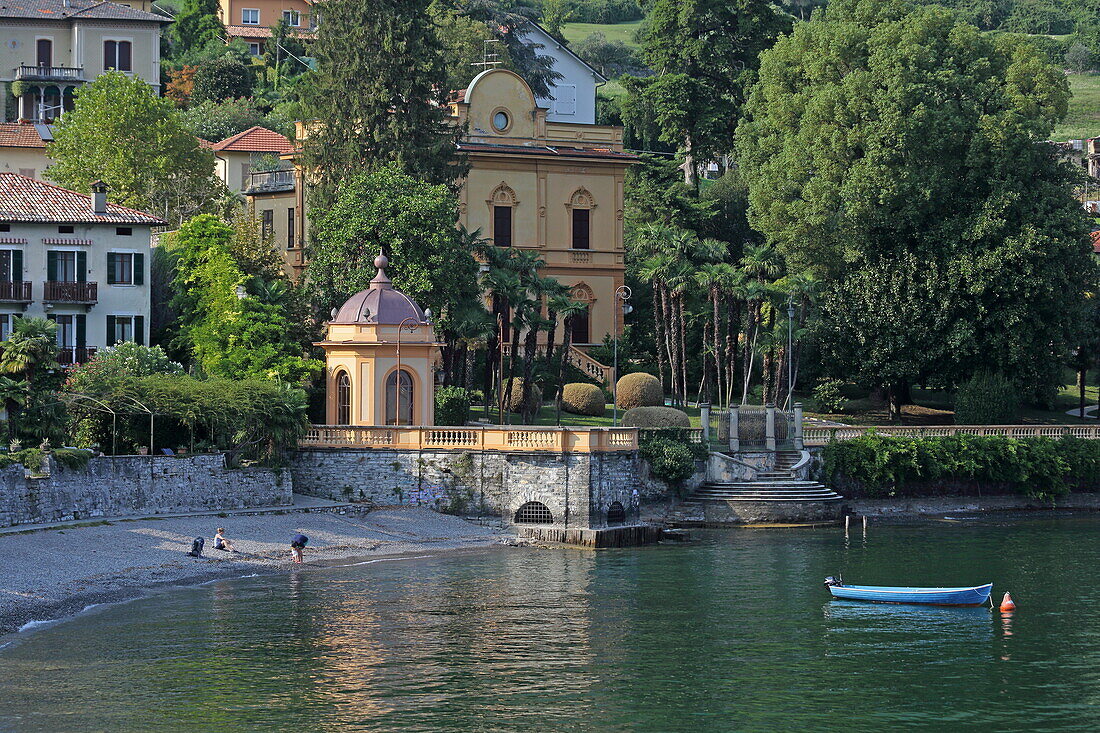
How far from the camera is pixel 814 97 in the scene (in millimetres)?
71688

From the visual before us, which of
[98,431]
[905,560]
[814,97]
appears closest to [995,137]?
[814,97]

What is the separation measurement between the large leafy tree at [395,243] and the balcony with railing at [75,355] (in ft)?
27.6

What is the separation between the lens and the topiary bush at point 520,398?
66062 millimetres

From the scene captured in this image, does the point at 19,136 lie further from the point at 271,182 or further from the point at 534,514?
the point at 534,514

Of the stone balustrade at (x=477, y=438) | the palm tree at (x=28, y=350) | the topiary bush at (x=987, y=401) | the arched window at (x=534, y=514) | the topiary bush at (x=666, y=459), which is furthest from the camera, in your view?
the topiary bush at (x=987, y=401)

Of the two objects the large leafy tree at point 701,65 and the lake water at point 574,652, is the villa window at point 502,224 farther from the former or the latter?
the lake water at point 574,652

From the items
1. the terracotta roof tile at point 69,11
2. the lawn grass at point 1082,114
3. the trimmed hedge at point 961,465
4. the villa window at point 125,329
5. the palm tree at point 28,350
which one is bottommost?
the trimmed hedge at point 961,465

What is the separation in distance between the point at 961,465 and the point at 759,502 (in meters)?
9.64

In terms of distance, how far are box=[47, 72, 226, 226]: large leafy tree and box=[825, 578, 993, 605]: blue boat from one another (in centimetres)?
4102

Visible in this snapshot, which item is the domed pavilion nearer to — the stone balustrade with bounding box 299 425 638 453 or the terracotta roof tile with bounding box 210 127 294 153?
the stone balustrade with bounding box 299 425 638 453

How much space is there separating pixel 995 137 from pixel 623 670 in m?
39.7

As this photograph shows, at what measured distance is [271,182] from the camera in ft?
252

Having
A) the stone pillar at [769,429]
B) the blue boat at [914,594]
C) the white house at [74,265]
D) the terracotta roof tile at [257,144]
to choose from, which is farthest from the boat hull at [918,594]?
the terracotta roof tile at [257,144]

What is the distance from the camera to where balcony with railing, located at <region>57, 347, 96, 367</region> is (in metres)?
60.8
